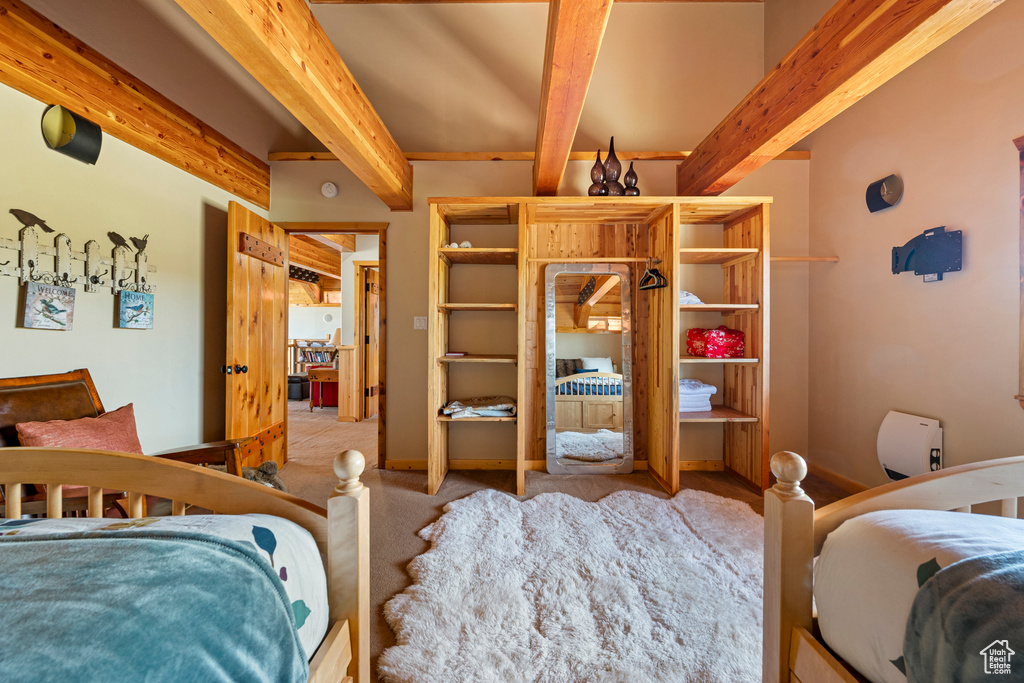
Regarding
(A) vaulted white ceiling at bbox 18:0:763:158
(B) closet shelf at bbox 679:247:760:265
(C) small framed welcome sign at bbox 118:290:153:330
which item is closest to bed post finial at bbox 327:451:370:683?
(C) small framed welcome sign at bbox 118:290:153:330

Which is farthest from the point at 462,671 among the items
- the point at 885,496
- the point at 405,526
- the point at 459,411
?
the point at 459,411

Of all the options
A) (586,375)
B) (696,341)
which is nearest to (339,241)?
(586,375)

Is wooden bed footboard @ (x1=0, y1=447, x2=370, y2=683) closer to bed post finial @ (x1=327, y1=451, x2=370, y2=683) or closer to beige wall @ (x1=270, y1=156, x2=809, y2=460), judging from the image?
bed post finial @ (x1=327, y1=451, x2=370, y2=683)

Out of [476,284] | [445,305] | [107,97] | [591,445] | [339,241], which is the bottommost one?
[591,445]

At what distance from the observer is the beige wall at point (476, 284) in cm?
323

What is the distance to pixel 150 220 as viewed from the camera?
237 centimetres

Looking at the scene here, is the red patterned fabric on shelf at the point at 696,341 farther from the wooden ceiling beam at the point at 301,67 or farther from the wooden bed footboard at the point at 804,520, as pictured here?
the wooden ceiling beam at the point at 301,67

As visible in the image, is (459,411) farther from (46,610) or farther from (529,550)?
(46,610)

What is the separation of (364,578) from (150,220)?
2583 mm

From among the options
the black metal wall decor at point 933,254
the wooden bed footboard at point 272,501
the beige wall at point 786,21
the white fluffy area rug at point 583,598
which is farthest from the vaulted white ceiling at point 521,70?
the wooden bed footboard at point 272,501

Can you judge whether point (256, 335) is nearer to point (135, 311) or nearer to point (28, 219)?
point (135, 311)

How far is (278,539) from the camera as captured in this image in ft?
2.80

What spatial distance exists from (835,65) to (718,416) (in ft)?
6.72

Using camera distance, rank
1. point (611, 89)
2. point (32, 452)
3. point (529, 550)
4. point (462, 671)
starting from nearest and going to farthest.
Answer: point (32, 452), point (462, 671), point (529, 550), point (611, 89)
